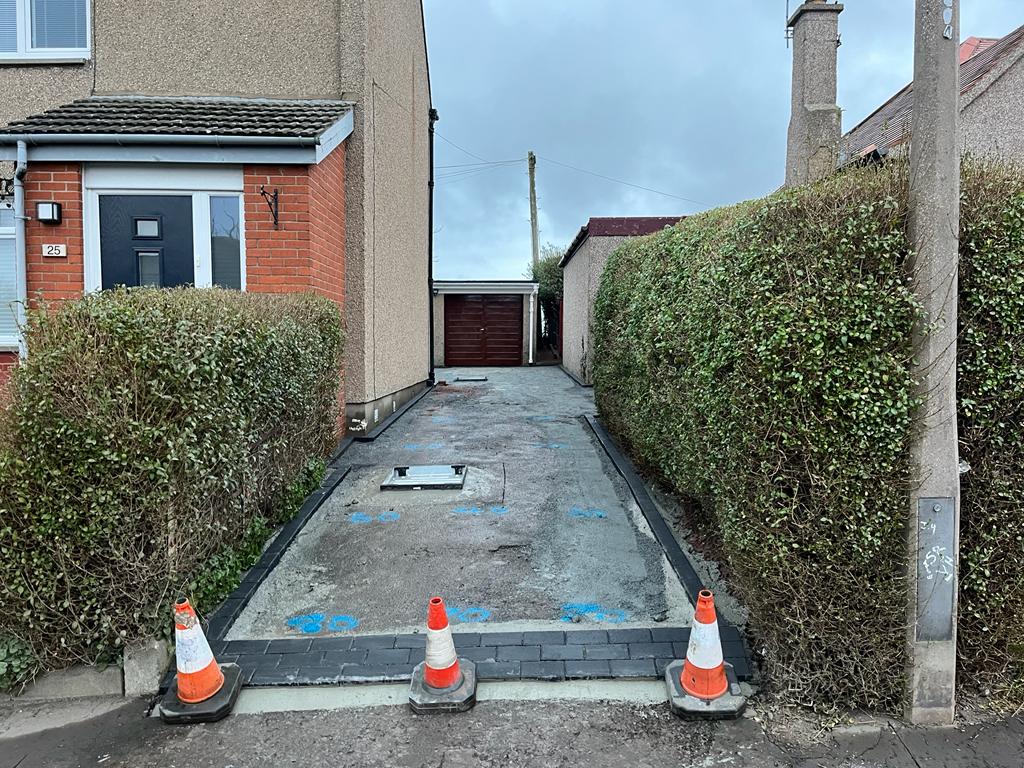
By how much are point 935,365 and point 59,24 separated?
9.86 metres

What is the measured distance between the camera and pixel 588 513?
5238 millimetres

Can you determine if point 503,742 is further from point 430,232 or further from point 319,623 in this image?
point 430,232

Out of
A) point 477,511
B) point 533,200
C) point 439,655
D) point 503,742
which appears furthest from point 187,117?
point 533,200

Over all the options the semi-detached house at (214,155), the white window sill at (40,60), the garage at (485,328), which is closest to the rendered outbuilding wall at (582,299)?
the garage at (485,328)

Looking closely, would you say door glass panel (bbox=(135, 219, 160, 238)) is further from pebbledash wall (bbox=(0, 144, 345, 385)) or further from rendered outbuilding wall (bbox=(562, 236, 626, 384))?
rendered outbuilding wall (bbox=(562, 236, 626, 384))

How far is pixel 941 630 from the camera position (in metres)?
2.67

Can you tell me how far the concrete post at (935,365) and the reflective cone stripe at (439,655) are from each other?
192 cm

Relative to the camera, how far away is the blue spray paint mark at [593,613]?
3.54 m

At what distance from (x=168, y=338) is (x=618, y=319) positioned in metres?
4.97

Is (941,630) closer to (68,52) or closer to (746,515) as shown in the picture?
(746,515)

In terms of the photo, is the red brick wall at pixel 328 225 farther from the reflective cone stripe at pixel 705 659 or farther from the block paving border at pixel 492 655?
the reflective cone stripe at pixel 705 659

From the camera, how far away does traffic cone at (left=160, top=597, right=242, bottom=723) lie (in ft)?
9.16

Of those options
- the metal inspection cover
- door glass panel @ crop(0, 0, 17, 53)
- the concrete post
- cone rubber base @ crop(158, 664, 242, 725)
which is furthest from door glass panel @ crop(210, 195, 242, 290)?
the concrete post

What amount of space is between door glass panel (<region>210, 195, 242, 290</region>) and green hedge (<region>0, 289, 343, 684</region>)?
3529 mm
